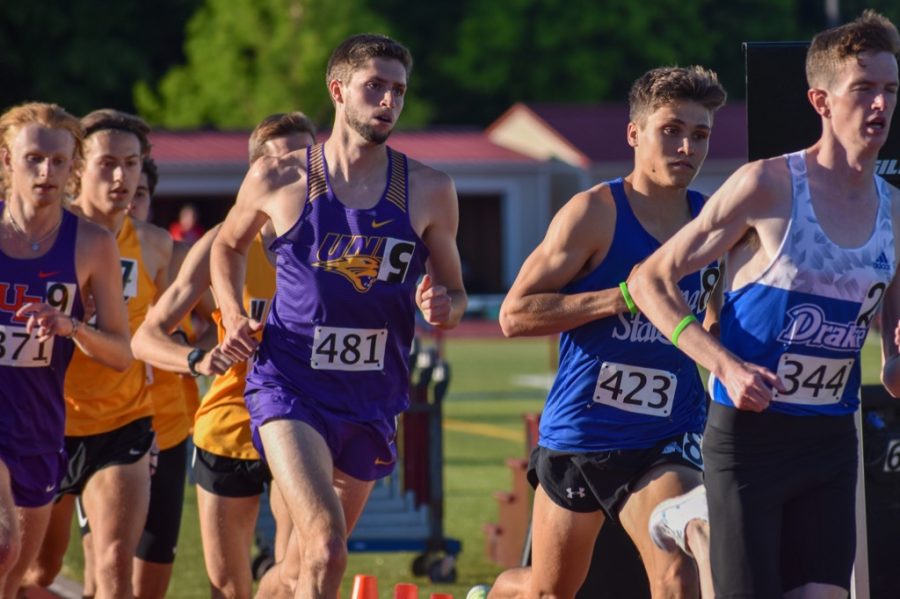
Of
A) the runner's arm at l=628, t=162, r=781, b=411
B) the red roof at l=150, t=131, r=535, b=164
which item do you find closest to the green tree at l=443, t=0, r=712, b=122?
the red roof at l=150, t=131, r=535, b=164

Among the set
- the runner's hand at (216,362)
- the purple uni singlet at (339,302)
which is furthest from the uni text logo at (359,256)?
the runner's hand at (216,362)

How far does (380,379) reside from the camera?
21.4ft

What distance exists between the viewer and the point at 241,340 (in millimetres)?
6242

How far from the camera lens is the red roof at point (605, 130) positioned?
49.1 meters

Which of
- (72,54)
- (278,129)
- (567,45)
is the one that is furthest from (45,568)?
(567,45)

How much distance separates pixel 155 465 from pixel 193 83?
46.8 metres

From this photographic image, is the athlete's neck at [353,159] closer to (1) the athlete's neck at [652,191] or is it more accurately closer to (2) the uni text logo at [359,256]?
(2) the uni text logo at [359,256]

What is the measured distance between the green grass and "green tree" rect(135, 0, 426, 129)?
65.2ft

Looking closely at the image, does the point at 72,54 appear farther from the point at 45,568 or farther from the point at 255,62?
the point at 45,568

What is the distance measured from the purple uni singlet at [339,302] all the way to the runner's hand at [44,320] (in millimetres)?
729

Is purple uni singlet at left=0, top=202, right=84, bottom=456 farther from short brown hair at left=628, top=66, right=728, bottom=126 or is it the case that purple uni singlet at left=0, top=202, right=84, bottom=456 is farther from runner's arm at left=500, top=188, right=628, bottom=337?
short brown hair at left=628, top=66, right=728, bottom=126

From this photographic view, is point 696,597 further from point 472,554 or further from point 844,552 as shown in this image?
point 472,554

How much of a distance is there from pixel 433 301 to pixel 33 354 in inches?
63.9

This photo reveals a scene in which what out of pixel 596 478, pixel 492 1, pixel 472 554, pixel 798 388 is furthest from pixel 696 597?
pixel 492 1
